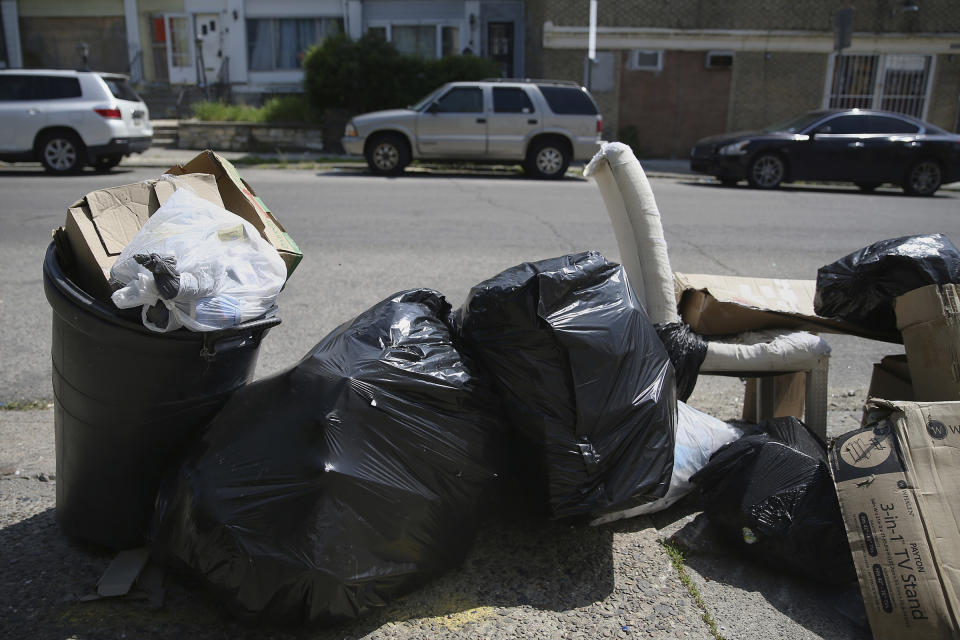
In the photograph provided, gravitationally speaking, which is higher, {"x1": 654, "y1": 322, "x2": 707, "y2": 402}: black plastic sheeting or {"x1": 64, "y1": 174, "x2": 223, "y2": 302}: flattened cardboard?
{"x1": 64, "y1": 174, "x2": 223, "y2": 302}: flattened cardboard

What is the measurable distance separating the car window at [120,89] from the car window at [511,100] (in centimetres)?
630

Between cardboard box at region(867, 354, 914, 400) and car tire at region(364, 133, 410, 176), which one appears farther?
car tire at region(364, 133, 410, 176)

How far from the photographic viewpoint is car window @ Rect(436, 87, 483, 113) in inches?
517

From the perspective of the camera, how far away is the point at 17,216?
8016mm

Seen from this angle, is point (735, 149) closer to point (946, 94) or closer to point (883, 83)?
point (883, 83)

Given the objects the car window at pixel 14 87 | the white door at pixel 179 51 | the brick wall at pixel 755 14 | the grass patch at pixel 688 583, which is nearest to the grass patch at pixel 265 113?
the car window at pixel 14 87

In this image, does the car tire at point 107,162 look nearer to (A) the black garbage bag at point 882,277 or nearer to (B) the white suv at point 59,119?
(B) the white suv at point 59,119

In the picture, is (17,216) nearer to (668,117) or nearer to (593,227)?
(593,227)

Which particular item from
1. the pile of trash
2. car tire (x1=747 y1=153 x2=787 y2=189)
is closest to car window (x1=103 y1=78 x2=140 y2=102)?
car tire (x1=747 y1=153 x2=787 y2=189)

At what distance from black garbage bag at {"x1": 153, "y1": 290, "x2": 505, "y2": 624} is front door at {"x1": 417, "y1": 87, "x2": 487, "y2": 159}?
11.3 m

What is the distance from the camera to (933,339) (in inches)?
100

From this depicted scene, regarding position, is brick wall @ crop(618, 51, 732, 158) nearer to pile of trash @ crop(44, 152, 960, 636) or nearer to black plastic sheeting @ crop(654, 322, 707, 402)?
black plastic sheeting @ crop(654, 322, 707, 402)

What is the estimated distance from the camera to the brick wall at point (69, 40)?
22.3 metres

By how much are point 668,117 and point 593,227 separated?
12994mm
